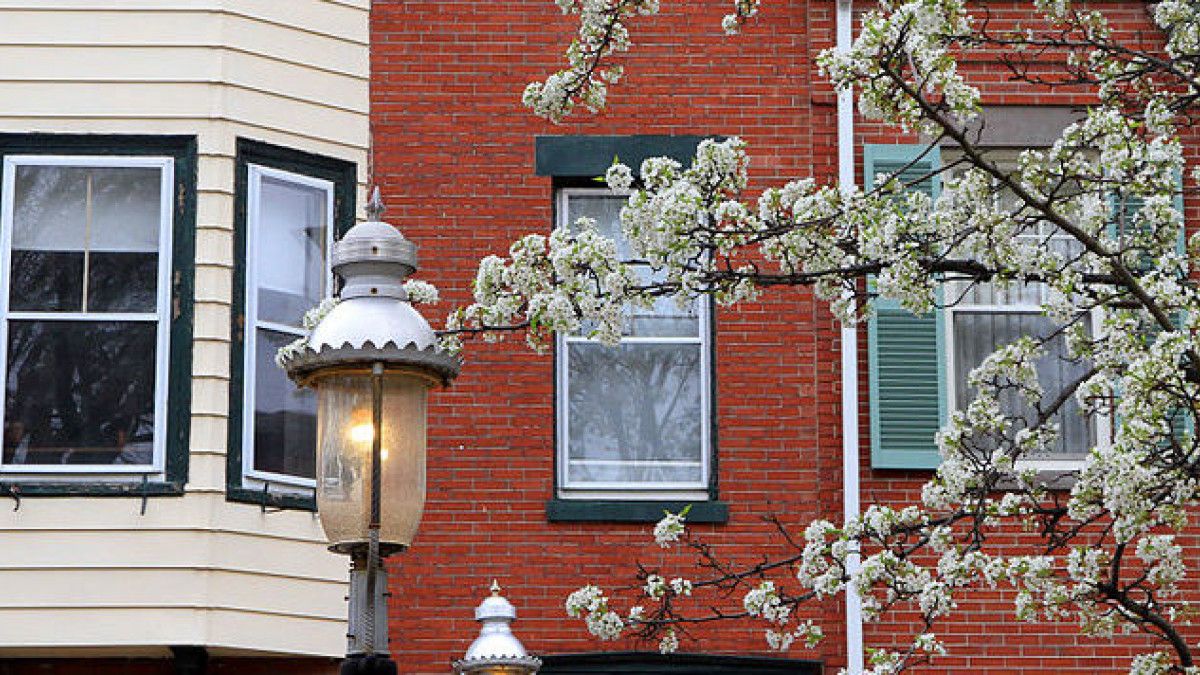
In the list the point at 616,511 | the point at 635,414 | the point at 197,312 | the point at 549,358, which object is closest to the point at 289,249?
the point at 197,312

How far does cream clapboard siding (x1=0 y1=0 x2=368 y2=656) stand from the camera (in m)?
12.6

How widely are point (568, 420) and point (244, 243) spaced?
2260mm

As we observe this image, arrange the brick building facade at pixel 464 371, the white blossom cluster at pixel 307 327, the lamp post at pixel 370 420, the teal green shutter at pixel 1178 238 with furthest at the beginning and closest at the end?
the teal green shutter at pixel 1178 238 → the brick building facade at pixel 464 371 → the white blossom cluster at pixel 307 327 → the lamp post at pixel 370 420

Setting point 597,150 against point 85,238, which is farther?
point 597,150

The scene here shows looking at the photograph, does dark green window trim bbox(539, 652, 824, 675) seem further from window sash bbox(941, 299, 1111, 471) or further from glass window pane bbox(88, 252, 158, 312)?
glass window pane bbox(88, 252, 158, 312)

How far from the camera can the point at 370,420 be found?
7.86 metres

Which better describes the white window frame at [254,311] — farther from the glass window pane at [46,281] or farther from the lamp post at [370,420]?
the lamp post at [370,420]

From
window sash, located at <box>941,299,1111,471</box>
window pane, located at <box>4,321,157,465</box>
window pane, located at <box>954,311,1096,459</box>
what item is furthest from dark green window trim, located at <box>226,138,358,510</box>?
window pane, located at <box>954,311,1096,459</box>

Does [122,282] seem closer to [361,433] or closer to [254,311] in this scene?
[254,311]

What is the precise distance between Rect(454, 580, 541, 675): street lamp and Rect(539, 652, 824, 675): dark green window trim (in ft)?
3.40

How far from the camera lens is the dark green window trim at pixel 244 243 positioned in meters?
12.9

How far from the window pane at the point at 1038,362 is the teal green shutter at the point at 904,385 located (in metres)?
0.25

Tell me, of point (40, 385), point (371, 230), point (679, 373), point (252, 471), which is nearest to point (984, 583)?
point (679, 373)

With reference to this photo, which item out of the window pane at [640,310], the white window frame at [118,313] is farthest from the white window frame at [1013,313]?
the white window frame at [118,313]
